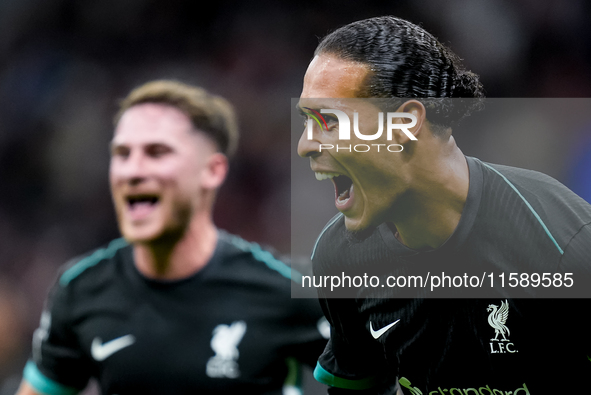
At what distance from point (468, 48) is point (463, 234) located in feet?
5.01

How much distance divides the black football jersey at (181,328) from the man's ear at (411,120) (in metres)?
0.99

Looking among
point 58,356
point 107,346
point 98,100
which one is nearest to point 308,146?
point 107,346

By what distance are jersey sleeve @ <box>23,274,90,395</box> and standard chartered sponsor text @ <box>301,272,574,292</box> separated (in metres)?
1.28

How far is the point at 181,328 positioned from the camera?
2.11 m

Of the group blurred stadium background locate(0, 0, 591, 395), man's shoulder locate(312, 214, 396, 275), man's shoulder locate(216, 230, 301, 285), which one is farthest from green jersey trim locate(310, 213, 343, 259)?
blurred stadium background locate(0, 0, 591, 395)

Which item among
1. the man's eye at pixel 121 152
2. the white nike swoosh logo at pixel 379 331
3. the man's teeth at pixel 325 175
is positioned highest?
the man's teeth at pixel 325 175

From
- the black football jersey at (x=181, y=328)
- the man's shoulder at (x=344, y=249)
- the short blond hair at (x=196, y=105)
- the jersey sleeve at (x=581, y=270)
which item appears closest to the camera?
the jersey sleeve at (x=581, y=270)

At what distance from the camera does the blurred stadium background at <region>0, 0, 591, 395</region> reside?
12.7 ft

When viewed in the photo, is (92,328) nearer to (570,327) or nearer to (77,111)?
(570,327)

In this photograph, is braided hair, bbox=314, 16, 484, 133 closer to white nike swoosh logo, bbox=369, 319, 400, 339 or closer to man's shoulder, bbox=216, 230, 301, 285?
white nike swoosh logo, bbox=369, 319, 400, 339

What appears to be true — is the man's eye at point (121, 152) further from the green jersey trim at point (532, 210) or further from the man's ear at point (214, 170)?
the green jersey trim at point (532, 210)

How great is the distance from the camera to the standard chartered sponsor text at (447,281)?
1.18m

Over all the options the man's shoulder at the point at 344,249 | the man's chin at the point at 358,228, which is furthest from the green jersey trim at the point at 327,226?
the man's chin at the point at 358,228

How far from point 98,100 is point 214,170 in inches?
95.8
